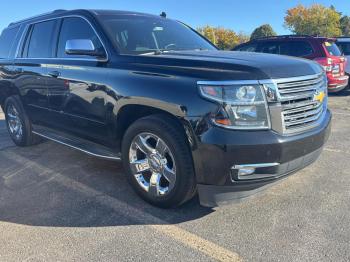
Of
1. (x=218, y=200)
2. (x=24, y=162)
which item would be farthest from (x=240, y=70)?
(x=24, y=162)

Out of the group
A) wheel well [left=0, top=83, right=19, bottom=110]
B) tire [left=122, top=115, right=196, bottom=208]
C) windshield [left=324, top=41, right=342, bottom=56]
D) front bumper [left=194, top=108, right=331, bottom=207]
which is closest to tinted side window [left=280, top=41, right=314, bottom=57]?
windshield [left=324, top=41, right=342, bottom=56]

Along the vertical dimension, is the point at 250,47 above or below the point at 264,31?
below

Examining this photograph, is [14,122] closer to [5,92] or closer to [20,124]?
[20,124]

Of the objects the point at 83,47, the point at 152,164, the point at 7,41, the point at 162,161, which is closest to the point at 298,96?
the point at 162,161

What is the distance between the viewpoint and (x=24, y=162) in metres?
5.06

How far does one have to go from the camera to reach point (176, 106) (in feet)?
9.98

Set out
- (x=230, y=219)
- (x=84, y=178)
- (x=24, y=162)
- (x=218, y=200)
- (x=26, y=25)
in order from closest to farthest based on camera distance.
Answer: (x=218, y=200) < (x=230, y=219) < (x=84, y=178) < (x=24, y=162) < (x=26, y=25)

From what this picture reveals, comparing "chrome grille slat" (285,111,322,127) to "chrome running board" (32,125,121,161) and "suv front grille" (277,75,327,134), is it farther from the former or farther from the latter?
"chrome running board" (32,125,121,161)

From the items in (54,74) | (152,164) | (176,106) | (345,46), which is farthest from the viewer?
(345,46)

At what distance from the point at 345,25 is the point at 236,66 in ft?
266

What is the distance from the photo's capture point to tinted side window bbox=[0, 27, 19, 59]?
589cm

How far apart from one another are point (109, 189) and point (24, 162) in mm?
1772

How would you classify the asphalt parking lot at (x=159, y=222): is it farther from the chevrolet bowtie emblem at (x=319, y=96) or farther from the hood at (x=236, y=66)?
the hood at (x=236, y=66)

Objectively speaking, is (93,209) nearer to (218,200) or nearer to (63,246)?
(63,246)
